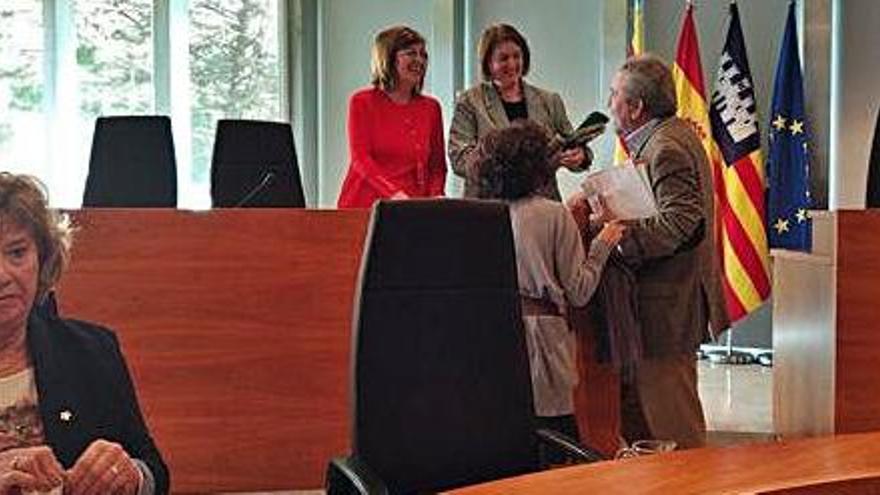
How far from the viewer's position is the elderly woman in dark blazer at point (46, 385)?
1468mm

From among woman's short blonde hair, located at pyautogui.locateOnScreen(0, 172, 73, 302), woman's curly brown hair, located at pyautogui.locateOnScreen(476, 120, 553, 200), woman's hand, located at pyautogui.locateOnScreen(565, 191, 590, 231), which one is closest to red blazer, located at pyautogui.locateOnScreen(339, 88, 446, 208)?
woman's hand, located at pyautogui.locateOnScreen(565, 191, 590, 231)

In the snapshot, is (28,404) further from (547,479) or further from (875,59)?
(875,59)

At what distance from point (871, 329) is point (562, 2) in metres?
3.79

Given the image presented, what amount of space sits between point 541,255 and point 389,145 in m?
1.38

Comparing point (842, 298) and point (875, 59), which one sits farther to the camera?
point (875, 59)

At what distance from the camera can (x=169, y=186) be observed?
4.46 metres

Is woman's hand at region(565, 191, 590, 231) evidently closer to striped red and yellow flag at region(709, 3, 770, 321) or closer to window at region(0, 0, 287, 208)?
striped red and yellow flag at region(709, 3, 770, 321)

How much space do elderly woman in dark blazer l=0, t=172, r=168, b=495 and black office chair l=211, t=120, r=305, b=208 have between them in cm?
280

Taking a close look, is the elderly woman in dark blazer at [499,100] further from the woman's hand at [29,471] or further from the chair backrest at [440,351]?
the woman's hand at [29,471]

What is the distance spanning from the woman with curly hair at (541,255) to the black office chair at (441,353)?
2.07 ft

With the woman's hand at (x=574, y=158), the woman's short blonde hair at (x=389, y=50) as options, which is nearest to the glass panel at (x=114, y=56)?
the woman's short blonde hair at (x=389, y=50)

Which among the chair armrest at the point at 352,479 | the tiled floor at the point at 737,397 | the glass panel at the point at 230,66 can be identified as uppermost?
the glass panel at the point at 230,66

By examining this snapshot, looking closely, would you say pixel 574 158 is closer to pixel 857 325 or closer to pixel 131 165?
pixel 857 325

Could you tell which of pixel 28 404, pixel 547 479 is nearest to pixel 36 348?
pixel 28 404
